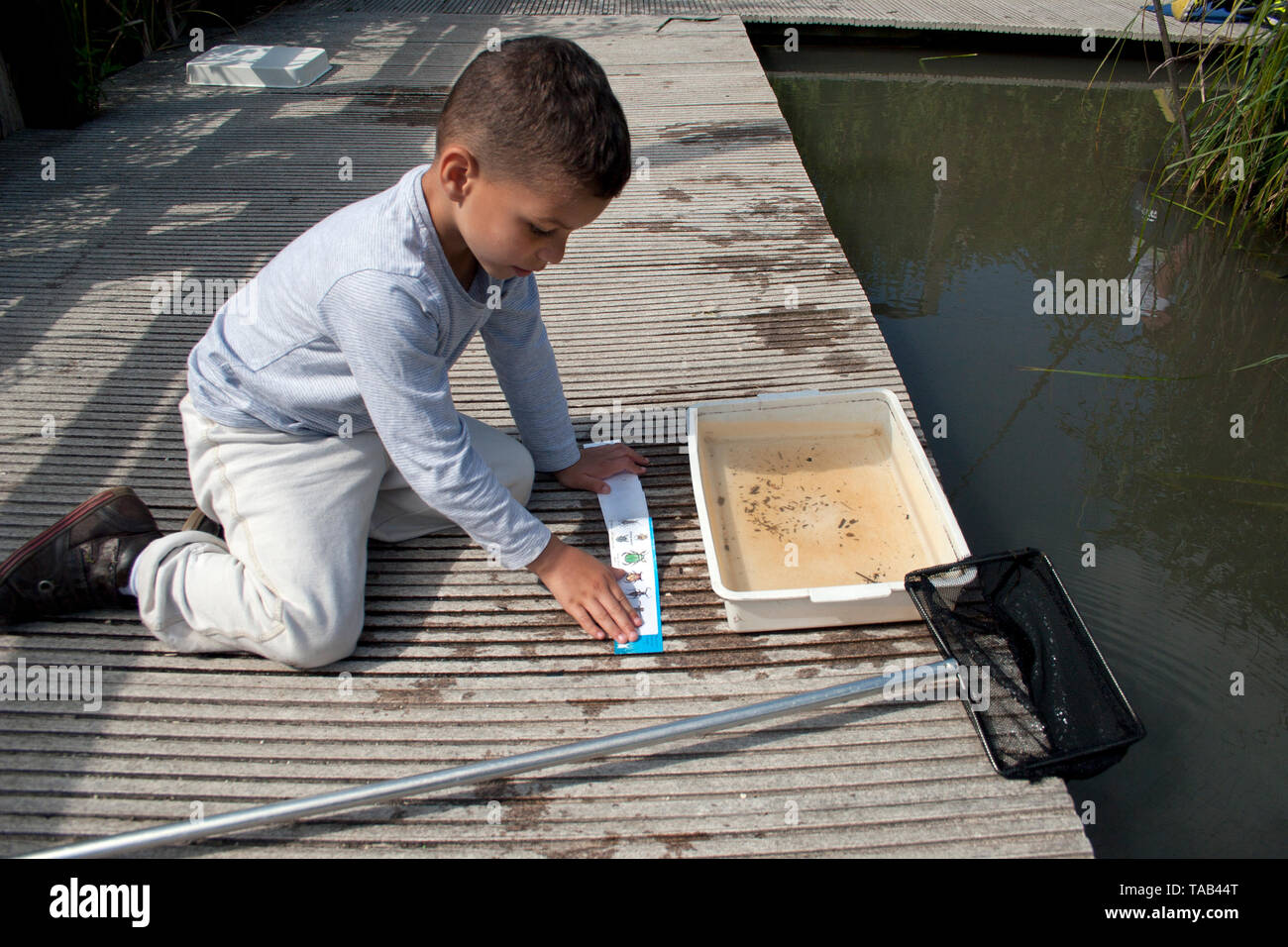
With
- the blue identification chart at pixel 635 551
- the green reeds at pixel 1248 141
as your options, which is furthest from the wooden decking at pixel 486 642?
the green reeds at pixel 1248 141

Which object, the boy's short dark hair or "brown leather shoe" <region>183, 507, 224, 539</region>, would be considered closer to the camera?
the boy's short dark hair

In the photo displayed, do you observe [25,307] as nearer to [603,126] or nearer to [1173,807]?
[603,126]

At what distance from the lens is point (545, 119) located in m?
1.31

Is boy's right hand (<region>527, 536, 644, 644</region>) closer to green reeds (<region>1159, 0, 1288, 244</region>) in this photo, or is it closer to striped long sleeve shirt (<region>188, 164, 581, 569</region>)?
striped long sleeve shirt (<region>188, 164, 581, 569</region>)

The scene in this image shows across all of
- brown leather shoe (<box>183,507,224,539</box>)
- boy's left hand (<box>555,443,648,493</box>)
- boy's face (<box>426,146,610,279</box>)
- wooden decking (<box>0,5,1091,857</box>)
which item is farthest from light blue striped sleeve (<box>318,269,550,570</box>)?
brown leather shoe (<box>183,507,224,539</box>)

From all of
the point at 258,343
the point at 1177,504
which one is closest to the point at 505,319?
the point at 258,343

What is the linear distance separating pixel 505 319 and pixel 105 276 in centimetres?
202

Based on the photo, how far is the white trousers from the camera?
5.21 ft

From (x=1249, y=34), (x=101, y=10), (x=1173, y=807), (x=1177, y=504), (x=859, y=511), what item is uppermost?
(x=101, y=10)

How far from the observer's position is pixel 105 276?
3.01 metres

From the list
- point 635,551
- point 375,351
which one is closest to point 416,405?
point 375,351

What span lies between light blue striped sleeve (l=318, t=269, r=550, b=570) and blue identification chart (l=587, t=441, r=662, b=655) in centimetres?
27

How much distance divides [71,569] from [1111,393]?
334 cm

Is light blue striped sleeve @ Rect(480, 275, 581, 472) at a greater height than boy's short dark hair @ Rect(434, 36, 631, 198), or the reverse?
boy's short dark hair @ Rect(434, 36, 631, 198)
